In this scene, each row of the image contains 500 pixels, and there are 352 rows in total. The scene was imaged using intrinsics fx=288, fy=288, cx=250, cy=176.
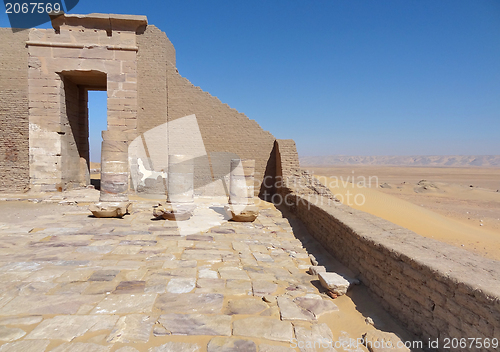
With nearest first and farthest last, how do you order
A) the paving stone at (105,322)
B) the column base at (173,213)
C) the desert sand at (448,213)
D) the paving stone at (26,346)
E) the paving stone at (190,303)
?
the paving stone at (26,346) → the paving stone at (105,322) → the paving stone at (190,303) → the column base at (173,213) → the desert sand at (448,213)

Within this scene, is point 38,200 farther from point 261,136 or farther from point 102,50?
point 261,136

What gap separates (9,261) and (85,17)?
946cm

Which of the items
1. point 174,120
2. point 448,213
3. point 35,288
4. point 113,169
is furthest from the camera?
point 448,213

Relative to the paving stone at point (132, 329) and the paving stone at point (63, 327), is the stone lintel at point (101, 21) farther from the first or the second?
the paving stone at point (132, 329)

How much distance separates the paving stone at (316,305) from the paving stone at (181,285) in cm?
143

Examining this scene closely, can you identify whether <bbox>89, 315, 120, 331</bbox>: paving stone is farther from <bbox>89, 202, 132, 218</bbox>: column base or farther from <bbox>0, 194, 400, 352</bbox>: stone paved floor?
<bbox>89, 202, 132, 218</bbox>: column base

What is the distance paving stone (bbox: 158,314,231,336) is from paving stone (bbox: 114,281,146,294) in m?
0.82

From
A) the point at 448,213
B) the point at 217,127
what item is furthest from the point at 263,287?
the point at 448,213

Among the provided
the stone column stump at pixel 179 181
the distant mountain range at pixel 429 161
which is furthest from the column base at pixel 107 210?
the distant mountain range at pixel 429 161

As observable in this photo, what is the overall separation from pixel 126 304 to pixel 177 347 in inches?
42.3

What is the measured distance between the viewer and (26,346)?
2.59 meters

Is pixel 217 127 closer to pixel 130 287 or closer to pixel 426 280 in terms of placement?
pixel 130 287

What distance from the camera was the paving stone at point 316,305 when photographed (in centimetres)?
346

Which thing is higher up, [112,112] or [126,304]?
[112,112]
